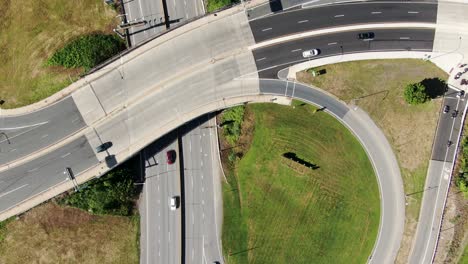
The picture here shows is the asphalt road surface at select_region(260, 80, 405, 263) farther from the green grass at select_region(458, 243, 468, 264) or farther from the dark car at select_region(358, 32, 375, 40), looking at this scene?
the dark car at select_region(358, 32, 375, 40)

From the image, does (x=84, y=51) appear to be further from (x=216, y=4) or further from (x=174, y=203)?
(x=174, y=203)

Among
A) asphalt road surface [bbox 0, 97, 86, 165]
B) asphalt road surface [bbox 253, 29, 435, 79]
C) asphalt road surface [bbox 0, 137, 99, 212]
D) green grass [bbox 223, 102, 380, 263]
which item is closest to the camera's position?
asphalt road surface [bbox 0, 137, 99, 212]

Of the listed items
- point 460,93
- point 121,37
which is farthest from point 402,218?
point 121,37

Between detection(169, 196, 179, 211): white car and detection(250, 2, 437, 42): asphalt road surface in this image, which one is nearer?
detection(169, 196, 179, 211): white car

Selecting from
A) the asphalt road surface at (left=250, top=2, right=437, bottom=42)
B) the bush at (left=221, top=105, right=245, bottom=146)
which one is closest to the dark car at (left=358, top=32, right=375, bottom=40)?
the asphalt road surface at (left=250, top=2, right=437, bottom=42)

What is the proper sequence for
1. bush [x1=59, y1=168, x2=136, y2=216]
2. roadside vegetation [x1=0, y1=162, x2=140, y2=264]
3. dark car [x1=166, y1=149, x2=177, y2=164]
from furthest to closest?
dark car [x1=166, y1=149, x2=177, y2=164] → roadside vegetation [x1=0, y1=162, x2=140, y2=264] → bush [x1=59, y1=168, x2=136, y2=216]

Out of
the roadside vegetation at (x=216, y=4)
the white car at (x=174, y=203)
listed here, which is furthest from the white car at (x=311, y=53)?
the white car at (x=174, y=203)

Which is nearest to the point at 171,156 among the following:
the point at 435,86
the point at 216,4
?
the point at 216,4

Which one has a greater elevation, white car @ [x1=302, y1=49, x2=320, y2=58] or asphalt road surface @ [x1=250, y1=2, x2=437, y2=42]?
asphalt road surface @ [x1=250, y1=2, x2=437, y2=42]

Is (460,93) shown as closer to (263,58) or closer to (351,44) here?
(351,44)
